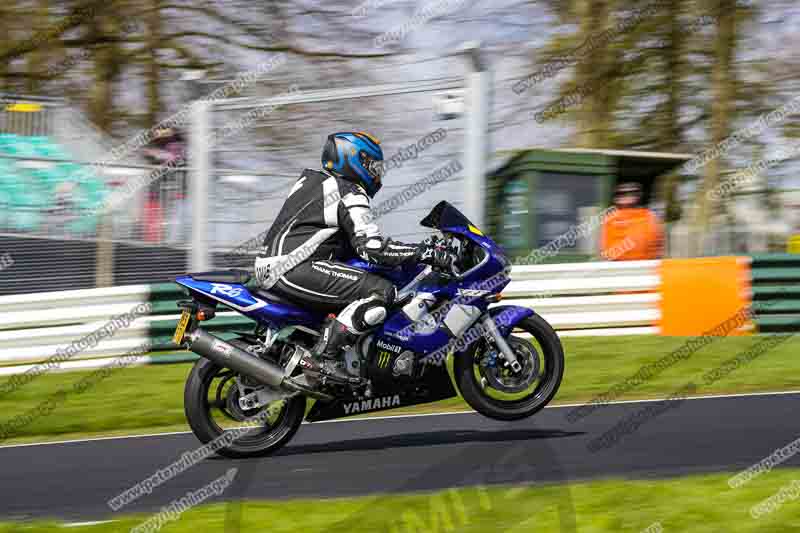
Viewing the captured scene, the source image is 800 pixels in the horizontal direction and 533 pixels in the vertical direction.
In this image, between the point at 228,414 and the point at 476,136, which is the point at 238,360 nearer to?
the point at 228,414

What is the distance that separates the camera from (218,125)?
504 inches

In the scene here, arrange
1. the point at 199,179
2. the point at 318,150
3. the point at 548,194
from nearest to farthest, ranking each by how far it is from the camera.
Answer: the point at 318,150 < the point at 199,179 < the point at 548,194

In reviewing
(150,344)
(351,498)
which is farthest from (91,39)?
(351,498)

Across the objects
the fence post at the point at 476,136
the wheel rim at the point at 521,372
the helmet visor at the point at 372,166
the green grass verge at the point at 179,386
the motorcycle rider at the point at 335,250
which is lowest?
the green grass verge at the point at 179,386

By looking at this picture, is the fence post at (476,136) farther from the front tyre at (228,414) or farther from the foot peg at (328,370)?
the front tyre at (228,414)

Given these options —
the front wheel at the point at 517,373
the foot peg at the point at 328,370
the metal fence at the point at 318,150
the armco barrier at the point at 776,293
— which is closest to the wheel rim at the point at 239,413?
the foot peg at the point at 328,370

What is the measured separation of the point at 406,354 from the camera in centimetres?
699

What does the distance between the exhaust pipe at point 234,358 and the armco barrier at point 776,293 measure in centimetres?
679

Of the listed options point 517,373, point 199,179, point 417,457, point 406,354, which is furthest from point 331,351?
point 199,179

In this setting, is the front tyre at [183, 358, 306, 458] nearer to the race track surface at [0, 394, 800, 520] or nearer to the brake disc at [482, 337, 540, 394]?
the race track surface at [0, 394, 800, 520]

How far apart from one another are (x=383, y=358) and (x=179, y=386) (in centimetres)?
356

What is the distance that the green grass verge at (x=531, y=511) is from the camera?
5.02 m

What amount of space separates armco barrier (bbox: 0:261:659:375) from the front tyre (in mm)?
4375

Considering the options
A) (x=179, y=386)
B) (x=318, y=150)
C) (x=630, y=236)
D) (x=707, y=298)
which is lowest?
(x=179, y=386)
